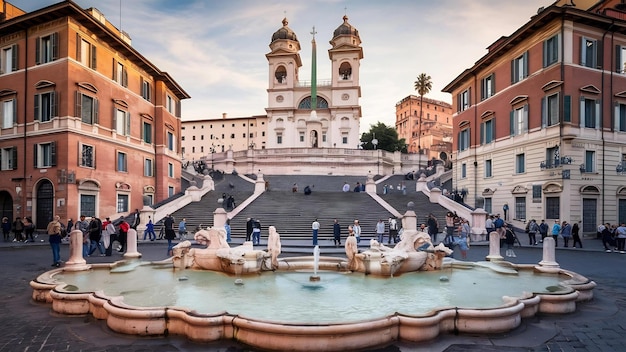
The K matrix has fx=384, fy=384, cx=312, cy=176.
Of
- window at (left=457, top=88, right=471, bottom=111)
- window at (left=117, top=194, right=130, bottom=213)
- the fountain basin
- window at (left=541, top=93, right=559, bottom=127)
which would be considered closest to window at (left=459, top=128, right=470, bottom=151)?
window at (left=457, top=88, right=471, bottom=111)

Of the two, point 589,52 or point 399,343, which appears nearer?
point 399,343

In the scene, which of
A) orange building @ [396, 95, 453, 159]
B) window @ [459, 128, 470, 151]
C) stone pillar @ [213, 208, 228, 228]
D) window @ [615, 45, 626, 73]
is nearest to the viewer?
stone pillar @ [213, 208, 228, 228]

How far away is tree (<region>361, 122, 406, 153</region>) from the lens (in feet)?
236

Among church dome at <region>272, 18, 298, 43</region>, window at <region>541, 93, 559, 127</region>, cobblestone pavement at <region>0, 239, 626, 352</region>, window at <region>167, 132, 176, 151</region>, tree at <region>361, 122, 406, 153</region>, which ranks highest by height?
church dome at <region>272, 18, 298, 43</region>

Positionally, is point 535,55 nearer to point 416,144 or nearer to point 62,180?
point 62,180

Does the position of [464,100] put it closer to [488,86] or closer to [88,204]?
[488,86]

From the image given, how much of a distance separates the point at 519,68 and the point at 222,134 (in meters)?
70.8

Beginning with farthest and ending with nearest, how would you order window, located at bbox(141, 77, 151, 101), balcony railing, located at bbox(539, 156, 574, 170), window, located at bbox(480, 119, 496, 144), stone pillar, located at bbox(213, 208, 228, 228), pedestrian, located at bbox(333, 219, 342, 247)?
window, located at bbox(141, 77, 151, 101) → window, located at bbox(480, 119, 496, 144) → balcony railing, located at bbox(539, 156, 574, 170) → stone pillar, located at bbox(213, 208, 228, 228) → pedestrian, located at bbox(333, 219, 342, 247)

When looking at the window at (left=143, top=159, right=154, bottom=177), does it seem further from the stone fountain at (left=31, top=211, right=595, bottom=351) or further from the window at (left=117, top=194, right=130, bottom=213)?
the stone fountain at (left=31, top=211, right=595, bottom=351)

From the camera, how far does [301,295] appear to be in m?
8.12

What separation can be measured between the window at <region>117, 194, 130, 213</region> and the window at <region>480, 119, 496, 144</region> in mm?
28852

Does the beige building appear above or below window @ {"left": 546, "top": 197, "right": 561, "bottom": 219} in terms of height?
above

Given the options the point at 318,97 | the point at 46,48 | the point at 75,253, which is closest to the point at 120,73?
the point at 46,48

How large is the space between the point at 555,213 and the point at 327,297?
21.4m
